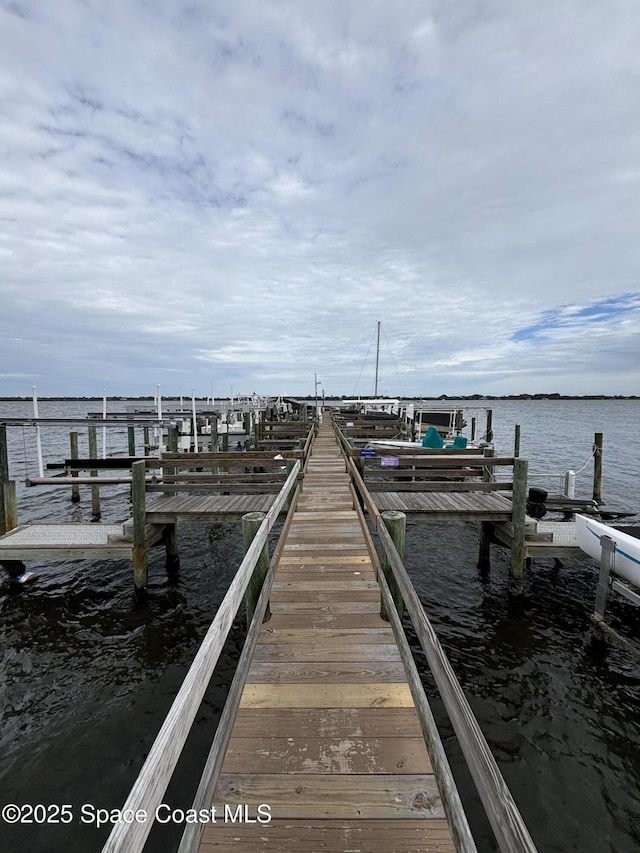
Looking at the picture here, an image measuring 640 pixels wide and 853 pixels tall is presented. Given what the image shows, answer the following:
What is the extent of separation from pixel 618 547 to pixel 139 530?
8458 mm

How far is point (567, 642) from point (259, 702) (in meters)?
6.08

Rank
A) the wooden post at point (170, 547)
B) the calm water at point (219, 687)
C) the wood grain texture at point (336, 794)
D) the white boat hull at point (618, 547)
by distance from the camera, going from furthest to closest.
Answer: the wooden post at point (170, 547), the white boat hull at point (618, 547), the calm water at point (219, 687), the wood grain texture at point (336, 794)

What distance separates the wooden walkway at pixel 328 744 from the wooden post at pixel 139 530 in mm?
4201

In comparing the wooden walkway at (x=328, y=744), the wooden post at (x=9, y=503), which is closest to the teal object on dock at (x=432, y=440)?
the wooden walkway at (x=328, y=744)

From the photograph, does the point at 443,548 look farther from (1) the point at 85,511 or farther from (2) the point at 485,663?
(1) the point at 85,511

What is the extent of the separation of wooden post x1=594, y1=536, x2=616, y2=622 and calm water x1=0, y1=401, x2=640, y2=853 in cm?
70

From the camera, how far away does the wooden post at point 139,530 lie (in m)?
7.70

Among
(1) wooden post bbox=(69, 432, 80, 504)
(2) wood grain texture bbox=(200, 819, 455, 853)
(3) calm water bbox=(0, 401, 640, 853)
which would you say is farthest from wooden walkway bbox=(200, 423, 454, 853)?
(1) wooden post bbox=(69, 432, 80, 504)

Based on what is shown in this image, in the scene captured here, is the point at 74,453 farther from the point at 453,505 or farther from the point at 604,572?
the point at 604,572

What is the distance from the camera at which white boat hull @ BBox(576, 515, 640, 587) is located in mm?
5934

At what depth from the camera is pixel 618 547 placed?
6.26m

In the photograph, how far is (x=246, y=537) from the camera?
3.99 meters

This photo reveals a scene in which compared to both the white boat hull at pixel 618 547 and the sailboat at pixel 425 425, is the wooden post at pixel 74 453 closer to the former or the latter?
the sailboat at pixel 425 425

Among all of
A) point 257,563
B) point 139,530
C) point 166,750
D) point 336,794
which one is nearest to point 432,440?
point 139,530
